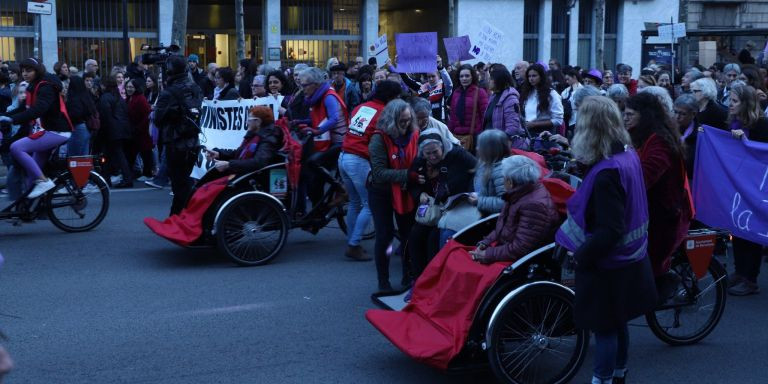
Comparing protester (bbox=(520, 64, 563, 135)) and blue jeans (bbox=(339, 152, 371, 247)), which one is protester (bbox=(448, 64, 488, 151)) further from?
blue jeans (bbox=(339, 152, 371, 247))

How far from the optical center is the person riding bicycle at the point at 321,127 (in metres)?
9.08

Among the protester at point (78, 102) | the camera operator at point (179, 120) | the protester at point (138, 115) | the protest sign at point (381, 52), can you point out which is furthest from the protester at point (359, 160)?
the protest sign at point (381, 52)

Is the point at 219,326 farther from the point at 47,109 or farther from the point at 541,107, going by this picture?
the point at 541,107

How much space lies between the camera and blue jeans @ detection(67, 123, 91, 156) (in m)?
12.9

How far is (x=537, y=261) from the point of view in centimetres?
542

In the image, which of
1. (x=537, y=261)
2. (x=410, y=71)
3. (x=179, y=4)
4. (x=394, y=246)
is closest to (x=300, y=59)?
(x=179, y=4)

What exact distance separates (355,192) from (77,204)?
3277 mm

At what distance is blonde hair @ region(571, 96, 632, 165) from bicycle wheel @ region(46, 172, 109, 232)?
21.3 ft

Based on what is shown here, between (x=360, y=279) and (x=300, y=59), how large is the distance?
23.1 metres

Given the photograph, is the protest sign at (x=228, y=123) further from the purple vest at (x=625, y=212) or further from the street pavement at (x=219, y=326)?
the purple vest at (x=625, y=212)

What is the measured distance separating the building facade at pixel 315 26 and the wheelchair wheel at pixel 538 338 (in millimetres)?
17498

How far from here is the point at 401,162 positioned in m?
7.34

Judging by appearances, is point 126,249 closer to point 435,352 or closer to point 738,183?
point 435,352

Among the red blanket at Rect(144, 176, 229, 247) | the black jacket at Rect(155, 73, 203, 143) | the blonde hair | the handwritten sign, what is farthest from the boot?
the handwritten sign
